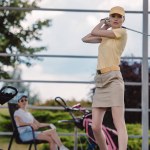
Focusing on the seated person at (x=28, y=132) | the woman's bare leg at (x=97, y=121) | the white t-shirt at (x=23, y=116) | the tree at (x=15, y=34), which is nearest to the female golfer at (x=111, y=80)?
the woman's bare leg at (x=97, y=121)

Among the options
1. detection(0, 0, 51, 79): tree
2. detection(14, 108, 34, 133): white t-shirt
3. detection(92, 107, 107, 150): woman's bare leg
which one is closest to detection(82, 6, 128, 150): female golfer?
detection(92, 107, 107, 150): woman's bare leg

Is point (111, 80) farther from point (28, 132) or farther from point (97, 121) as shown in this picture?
point (28, 132)

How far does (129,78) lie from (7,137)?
2.21 meters

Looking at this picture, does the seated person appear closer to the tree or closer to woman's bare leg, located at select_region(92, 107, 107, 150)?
woman's bare leg, located at select_region(92, 107, 107, 150)

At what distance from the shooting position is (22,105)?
657 cm

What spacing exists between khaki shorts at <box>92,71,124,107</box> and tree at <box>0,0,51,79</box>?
260 inches

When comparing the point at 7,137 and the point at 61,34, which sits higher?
the point at 61,34

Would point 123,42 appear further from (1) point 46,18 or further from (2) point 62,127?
(1) point 46,18

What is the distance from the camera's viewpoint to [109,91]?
199 inches

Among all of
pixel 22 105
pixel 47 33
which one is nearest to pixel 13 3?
pixel 47 33

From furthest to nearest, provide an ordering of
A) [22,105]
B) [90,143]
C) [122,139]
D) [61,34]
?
[61,34] → [22,105] → [90,143] → [122,139]

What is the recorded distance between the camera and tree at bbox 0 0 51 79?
1196cm

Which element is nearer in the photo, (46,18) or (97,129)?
(97,129)

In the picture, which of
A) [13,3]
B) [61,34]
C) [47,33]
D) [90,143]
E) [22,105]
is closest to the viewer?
[90,143]
